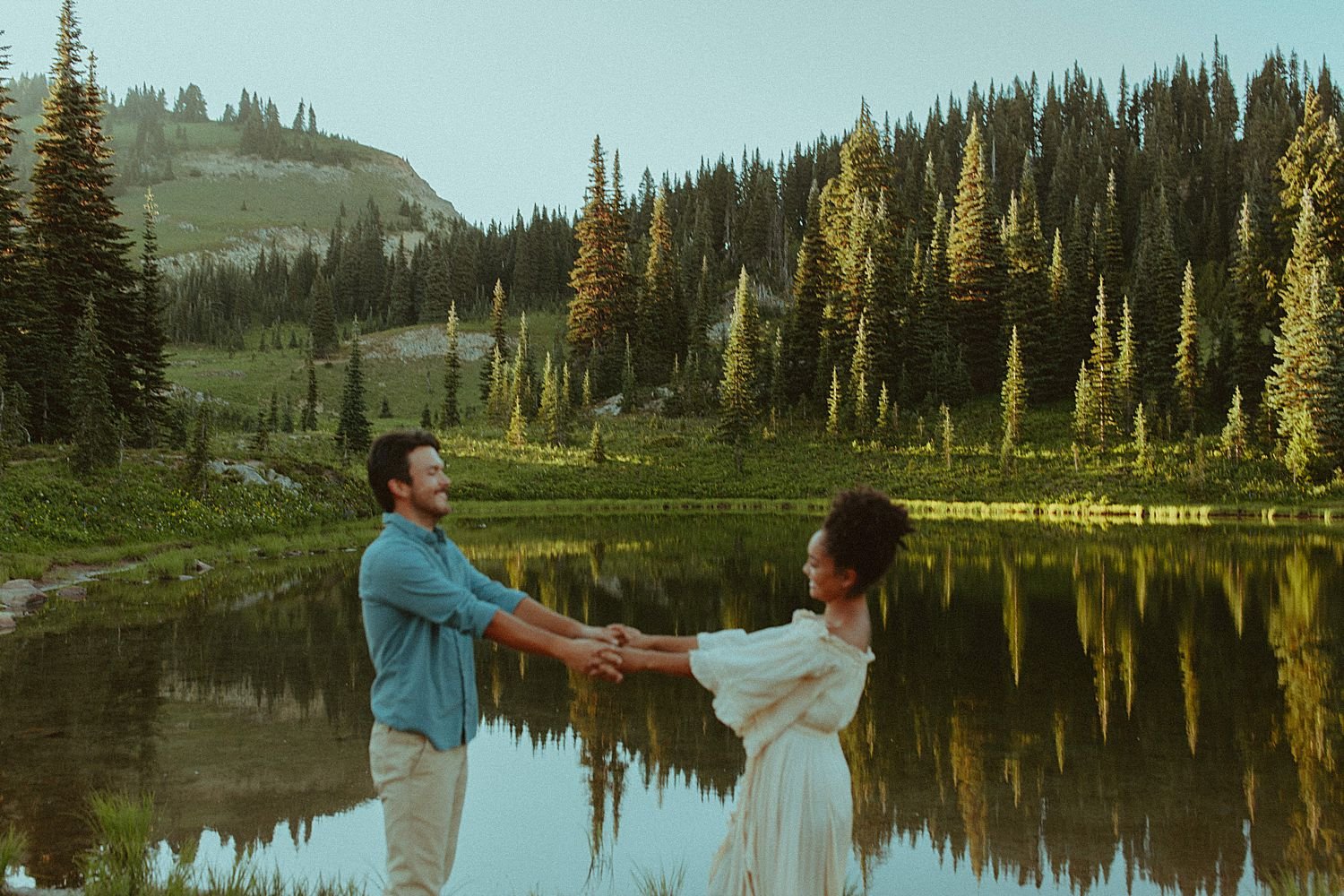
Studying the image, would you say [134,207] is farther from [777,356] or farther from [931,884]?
[931,884]

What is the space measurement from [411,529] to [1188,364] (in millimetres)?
54019

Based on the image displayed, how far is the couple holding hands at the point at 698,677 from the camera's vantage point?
3648mm

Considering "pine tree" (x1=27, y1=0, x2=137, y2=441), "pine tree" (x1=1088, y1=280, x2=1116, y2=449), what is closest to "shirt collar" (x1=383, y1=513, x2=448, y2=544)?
"pine tree" (x1=27, y1=0, x2=137, y2=441)

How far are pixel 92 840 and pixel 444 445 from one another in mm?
49155

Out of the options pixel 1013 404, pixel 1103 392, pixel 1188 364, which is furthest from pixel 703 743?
pixel 1188 364

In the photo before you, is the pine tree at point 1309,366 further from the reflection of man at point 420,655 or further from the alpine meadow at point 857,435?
the reflection of man at point 420,655

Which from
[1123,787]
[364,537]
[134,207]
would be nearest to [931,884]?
[1123,787]

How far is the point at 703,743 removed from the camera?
29.6 ft

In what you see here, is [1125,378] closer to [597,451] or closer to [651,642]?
[597,451]

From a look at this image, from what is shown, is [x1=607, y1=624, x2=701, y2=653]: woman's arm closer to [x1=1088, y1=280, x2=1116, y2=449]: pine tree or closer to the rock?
the rock

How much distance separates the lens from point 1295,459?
132 feet

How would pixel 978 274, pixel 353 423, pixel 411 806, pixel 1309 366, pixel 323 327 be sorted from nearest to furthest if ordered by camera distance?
pixel 411 806 < pixel 1309 366 < pixel 353 423 < pixel 978 274 < pixel 323 327

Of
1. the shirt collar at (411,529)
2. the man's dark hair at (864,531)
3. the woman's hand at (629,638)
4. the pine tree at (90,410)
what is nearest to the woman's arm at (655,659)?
the woman's hand at (629,638)

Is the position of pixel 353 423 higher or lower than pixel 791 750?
higher
